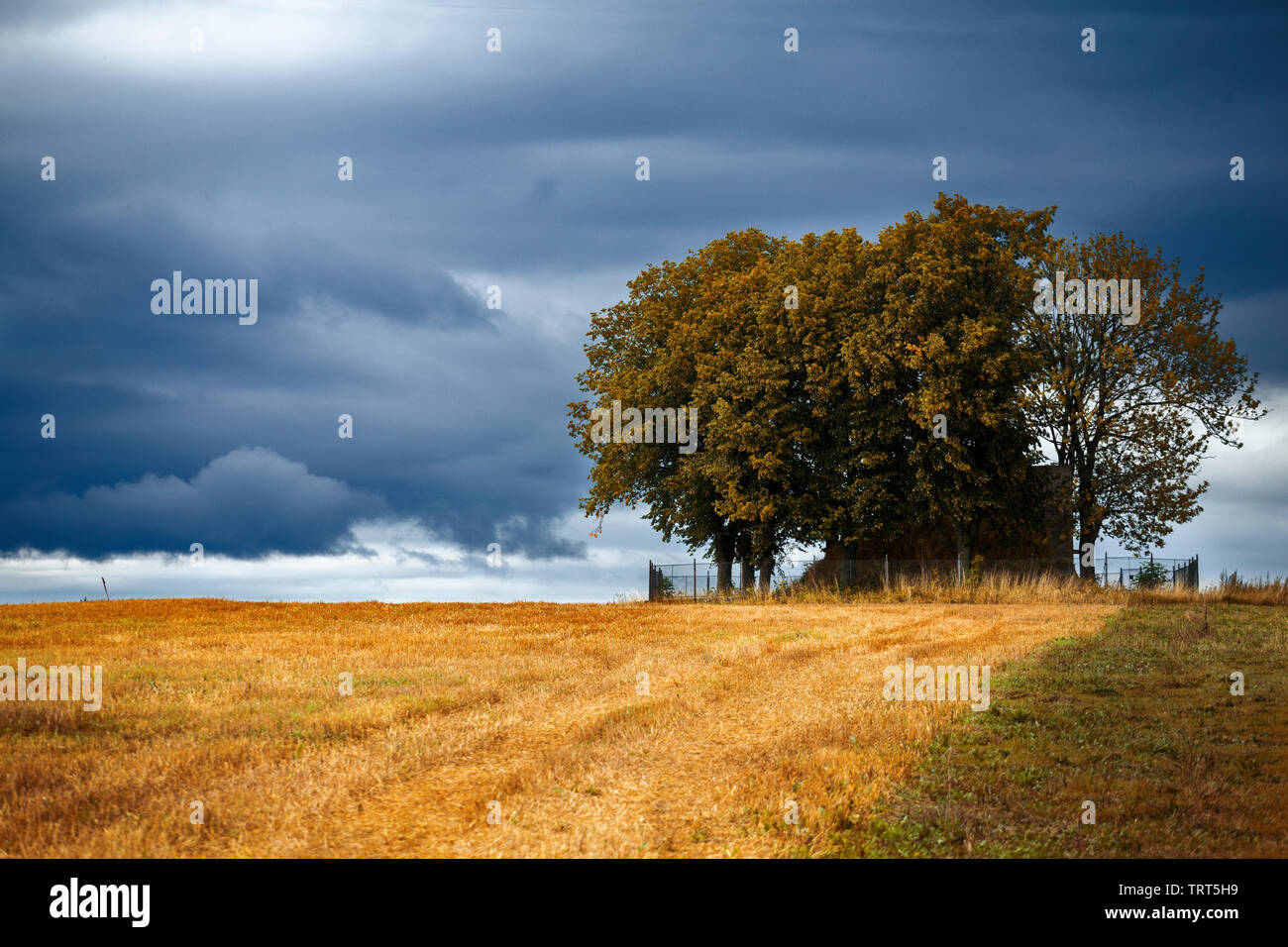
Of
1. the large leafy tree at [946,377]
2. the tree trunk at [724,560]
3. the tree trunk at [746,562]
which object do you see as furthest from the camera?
the tree trunk at [746,562]

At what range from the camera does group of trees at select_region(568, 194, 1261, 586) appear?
38500 millimetres

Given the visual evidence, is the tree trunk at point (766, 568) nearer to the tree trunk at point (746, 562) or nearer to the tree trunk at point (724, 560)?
the tree trunk at point (746, 562)

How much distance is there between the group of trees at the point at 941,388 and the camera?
126ft

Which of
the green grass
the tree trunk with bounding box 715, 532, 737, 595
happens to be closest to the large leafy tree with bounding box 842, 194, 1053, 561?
the tree trunk with bounding box 715, 532, 737, 595

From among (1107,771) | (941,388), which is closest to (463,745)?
(1107,771)

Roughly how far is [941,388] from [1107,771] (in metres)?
28.6

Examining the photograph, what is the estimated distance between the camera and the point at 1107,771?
9.91 m

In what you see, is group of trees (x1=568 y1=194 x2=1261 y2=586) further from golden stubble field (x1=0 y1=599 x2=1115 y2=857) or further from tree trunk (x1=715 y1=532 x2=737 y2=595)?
golden stubble field (x1=0 y1=599 x2=1115 y2=857)

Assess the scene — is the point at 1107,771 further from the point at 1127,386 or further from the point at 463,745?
the point at 1127,386

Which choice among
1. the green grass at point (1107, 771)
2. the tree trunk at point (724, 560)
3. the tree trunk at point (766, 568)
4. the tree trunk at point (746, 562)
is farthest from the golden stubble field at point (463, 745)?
the tree trunk at point (746, 562)

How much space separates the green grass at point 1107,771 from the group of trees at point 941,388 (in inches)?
870

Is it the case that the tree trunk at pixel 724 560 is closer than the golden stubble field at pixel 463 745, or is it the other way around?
the golden stubble field at pixel 463 745
